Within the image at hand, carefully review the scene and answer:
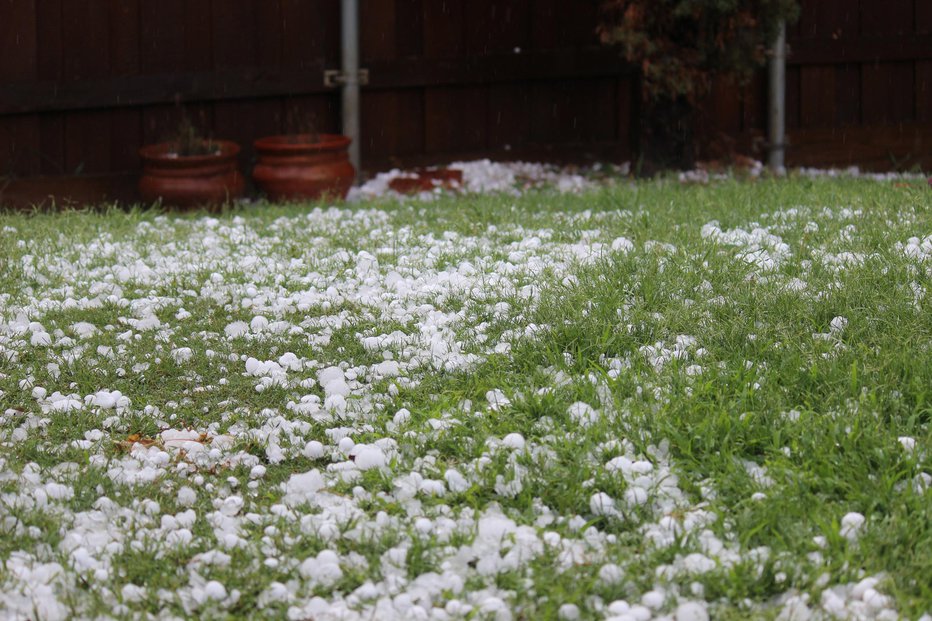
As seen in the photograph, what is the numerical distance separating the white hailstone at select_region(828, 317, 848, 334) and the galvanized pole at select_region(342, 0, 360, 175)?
4.23 meters

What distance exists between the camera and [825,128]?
899cm

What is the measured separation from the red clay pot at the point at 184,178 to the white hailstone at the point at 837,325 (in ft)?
12.3

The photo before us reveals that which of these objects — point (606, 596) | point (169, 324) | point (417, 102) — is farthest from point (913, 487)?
point (417, 102)

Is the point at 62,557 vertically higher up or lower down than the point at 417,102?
lower down

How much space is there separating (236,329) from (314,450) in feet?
3.51

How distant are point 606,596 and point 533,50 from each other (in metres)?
6.08

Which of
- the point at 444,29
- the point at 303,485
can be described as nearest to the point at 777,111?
the point at 444,29

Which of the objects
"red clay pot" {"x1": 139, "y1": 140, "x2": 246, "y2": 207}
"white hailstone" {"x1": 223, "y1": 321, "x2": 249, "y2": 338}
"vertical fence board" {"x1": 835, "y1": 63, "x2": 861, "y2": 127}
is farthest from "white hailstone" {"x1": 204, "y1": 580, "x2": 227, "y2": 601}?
"vertical fence board" {"x1": 835, "y1": 63, "x2": 861, "y2": 127}

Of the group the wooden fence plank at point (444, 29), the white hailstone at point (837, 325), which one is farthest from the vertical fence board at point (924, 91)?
the white hailstone at point (837, 325)

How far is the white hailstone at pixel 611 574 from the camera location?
2329mm

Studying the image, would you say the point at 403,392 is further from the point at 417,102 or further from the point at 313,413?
the point at 417,102

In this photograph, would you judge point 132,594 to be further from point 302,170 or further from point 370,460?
point 302,170

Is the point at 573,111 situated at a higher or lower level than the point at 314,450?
higher

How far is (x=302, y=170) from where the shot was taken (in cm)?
670
